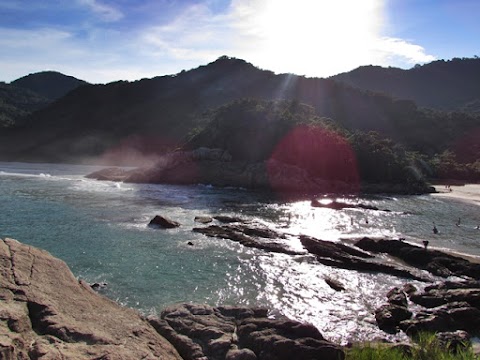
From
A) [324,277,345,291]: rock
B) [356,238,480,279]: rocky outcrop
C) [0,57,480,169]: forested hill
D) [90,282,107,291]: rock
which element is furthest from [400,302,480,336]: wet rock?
[0,57,480,169]: forested hill

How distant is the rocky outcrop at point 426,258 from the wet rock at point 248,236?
7.10 meters

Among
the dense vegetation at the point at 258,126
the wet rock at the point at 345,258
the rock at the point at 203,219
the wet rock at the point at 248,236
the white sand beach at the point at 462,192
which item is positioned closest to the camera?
the wet rock at the point at 345,258

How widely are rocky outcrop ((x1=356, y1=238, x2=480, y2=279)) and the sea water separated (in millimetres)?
1912

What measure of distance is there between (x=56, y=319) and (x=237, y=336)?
7.06 m

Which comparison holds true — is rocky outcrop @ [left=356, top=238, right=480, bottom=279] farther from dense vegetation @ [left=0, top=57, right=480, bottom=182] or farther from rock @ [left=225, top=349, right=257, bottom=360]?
dense vegetation @ [left=0, top=57, right=480, bottom=182]

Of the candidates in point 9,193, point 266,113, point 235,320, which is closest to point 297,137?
point 266,113

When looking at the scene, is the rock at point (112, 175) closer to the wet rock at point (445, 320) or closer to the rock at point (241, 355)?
the wet rock at point (445, 320)

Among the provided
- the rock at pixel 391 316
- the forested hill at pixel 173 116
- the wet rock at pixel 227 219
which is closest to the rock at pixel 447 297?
the rock at pixel 391 316

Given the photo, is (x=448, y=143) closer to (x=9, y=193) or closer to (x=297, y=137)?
(x=297, y=137)

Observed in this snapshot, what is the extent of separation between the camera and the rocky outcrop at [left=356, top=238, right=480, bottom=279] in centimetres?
2722

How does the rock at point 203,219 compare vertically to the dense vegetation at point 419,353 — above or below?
below

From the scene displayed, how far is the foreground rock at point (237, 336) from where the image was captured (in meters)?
14.2

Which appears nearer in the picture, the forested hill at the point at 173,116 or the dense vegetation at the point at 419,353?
the dense vegetation at the point at 419,353

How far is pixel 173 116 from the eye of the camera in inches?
6516
